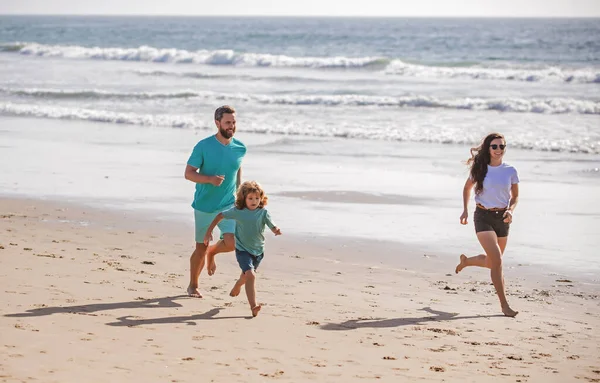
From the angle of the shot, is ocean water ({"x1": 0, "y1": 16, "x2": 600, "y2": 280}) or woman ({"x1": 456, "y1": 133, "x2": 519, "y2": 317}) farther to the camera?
ocean water ({"x1": 0, "y1": 16, "x2": 600, "y2": 280})

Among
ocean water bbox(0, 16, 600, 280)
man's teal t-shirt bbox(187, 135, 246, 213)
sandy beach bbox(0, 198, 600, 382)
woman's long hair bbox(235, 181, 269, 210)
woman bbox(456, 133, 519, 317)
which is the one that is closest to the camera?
sandy beach bbox(0, 198, 600, 382)

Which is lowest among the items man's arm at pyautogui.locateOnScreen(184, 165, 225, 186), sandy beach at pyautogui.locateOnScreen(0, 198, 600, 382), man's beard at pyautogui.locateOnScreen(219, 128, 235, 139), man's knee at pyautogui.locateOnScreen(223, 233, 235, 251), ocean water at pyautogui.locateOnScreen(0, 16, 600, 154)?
sandy beach at pyautogui.locateOnScreen(0, 198, 600, 382)

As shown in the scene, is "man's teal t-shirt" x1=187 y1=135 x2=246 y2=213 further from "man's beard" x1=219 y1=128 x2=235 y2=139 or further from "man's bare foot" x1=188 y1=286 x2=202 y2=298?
"man's bare foot" x1=188 y1=286 x2=202 y2=298

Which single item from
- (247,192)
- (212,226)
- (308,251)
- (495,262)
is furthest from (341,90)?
(247,192)

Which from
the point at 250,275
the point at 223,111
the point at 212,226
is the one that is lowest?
the point at 250,275

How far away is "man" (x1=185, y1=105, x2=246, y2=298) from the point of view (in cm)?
685

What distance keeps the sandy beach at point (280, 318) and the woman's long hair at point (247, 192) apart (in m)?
0.83

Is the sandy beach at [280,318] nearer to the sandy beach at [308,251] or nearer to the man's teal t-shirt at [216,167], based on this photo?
the sandy beach at [308,251]

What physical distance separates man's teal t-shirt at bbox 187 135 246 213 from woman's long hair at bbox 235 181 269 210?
0.36 metres

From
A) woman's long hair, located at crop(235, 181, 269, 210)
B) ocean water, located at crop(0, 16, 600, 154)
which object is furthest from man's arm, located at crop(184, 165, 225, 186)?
ocean water, located at crop(0, 16, 600, 154)

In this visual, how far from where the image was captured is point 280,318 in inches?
261

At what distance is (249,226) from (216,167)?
0.60 meters

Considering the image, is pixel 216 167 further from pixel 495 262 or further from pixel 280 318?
pixel 495 262

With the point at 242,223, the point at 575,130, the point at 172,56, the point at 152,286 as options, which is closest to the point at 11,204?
the point at 152,286
